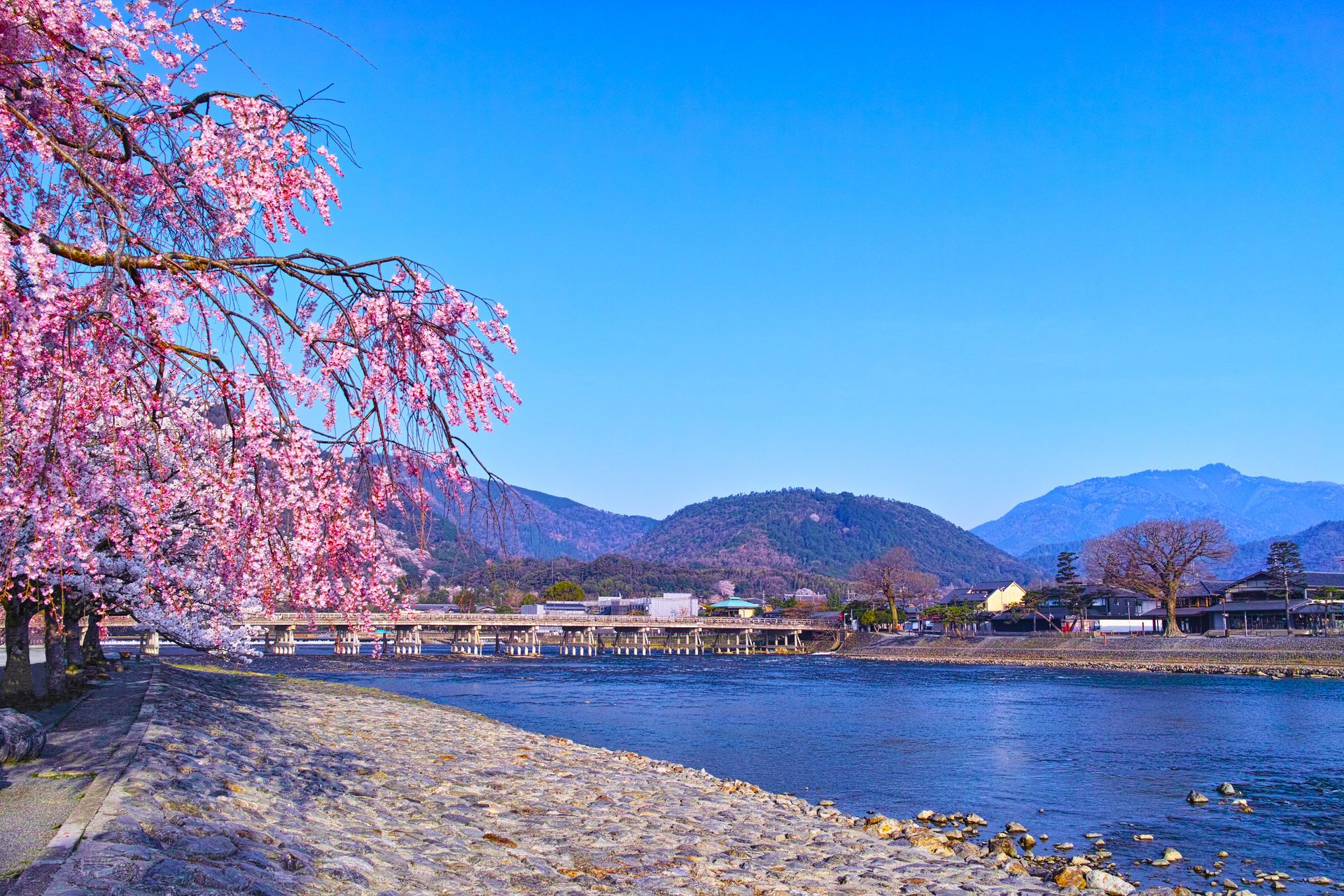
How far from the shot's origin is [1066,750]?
85.1ft

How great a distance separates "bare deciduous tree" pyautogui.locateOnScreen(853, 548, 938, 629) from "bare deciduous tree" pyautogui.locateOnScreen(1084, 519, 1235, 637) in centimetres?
2621

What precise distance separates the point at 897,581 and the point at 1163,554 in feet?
143

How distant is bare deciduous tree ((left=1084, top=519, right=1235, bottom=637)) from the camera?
230 ft

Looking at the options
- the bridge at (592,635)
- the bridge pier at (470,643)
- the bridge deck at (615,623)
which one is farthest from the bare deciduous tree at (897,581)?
the bridge pier at (470,643)

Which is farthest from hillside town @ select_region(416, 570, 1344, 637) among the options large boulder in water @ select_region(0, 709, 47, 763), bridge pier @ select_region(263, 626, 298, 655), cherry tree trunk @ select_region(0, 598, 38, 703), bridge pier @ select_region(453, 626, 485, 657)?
large boulder in water @ select_region(0, 709, 47, 763)

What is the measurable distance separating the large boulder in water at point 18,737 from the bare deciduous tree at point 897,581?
9550 cm

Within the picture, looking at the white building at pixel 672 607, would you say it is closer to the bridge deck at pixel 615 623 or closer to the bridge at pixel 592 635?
the bridge at pixel 592 635

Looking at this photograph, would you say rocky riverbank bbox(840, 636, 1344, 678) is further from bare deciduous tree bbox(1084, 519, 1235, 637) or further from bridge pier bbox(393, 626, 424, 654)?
bridge pier bbox(393, 626, 424, 654)

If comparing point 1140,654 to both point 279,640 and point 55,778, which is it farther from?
point 279,640

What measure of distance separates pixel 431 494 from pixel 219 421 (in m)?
1.66

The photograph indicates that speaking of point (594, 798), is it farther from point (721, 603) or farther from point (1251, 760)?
point (721, 603)

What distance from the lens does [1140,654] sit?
66500 mm

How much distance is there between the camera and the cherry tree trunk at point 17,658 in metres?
15.6

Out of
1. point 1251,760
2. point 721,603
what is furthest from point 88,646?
point 721,603
